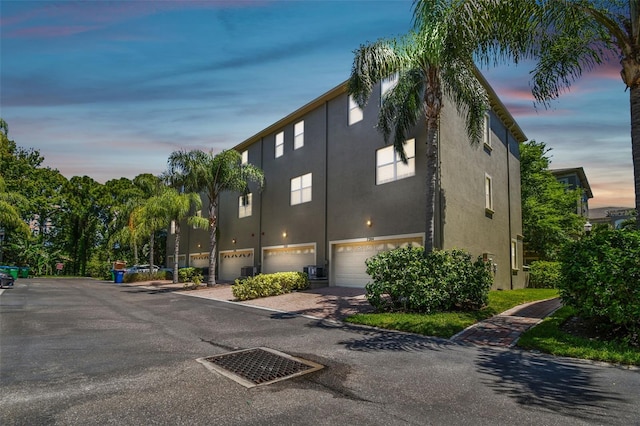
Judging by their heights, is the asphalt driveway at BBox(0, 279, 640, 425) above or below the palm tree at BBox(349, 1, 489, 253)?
below

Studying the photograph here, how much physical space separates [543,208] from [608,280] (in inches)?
920

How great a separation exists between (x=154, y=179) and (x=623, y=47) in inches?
1633

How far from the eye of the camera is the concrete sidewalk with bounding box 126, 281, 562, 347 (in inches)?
343

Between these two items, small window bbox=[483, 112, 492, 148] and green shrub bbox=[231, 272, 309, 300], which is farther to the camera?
small window bbox=[483, 112, 492, 148]

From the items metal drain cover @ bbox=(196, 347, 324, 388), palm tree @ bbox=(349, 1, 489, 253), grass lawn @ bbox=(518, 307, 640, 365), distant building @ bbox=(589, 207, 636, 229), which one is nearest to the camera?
metal drain cover @ bbox=(196, 347, 324, 388)

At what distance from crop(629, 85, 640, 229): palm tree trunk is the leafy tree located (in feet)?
66.2

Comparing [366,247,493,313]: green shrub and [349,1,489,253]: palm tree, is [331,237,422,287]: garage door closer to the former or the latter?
[366,247,493,313]: green shrub

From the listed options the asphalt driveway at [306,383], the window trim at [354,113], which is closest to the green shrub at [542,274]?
the window trim at [354,113]

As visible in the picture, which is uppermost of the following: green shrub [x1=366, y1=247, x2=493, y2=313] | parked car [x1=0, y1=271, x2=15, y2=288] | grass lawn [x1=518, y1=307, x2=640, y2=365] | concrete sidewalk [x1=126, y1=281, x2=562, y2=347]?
green shrub [x1=366, y1=247, x2=493, y2=313]

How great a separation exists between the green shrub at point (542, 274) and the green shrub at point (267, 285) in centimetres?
1696

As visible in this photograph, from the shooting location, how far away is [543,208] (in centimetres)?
2798

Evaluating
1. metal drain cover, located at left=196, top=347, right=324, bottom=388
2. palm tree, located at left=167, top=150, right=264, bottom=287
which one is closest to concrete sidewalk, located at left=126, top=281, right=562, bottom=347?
metal drain cover, located at left=196, top=347, right=324, bottom=388

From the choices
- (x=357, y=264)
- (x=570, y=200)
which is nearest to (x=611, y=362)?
(x=357, y=264)

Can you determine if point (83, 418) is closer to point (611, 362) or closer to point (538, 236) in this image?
point (611, 362)
